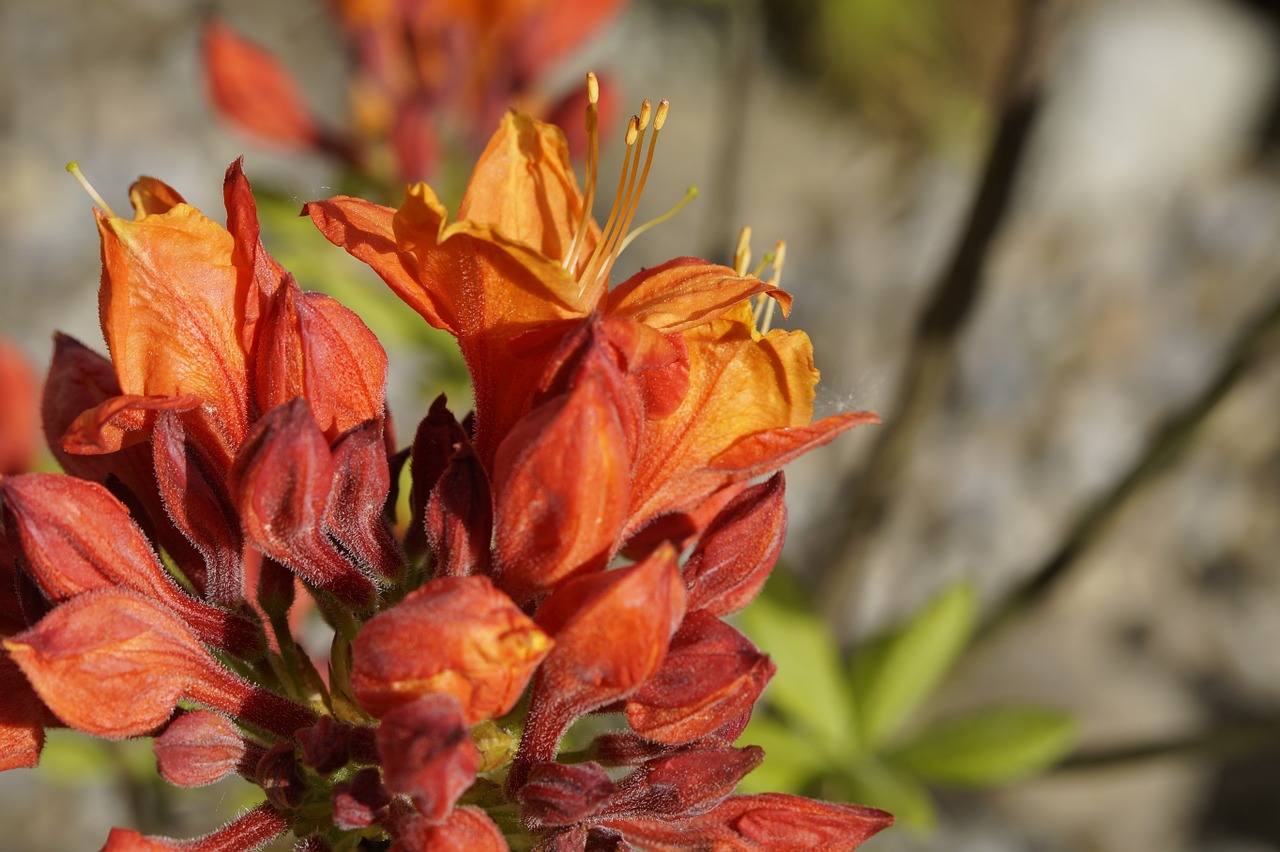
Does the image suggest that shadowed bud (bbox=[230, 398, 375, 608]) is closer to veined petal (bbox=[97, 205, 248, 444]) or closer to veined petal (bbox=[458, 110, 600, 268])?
veined petal (bbox=[97, 205, 248, 444])

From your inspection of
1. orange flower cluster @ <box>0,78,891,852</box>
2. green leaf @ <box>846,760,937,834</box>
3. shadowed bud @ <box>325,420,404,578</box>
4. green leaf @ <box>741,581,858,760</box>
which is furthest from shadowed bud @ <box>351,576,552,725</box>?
green leaf @ <box>741,581,858,760</box>

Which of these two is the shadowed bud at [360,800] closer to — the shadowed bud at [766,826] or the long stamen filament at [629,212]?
the shadowed bud at [766,826]

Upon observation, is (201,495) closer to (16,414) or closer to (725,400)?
(725,400)

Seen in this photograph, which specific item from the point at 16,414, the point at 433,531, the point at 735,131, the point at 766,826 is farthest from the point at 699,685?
the point at 16,414

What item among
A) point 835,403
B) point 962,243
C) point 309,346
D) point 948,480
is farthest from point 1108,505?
point 948,480

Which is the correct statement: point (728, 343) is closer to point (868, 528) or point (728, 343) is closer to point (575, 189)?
point (575, 189)
